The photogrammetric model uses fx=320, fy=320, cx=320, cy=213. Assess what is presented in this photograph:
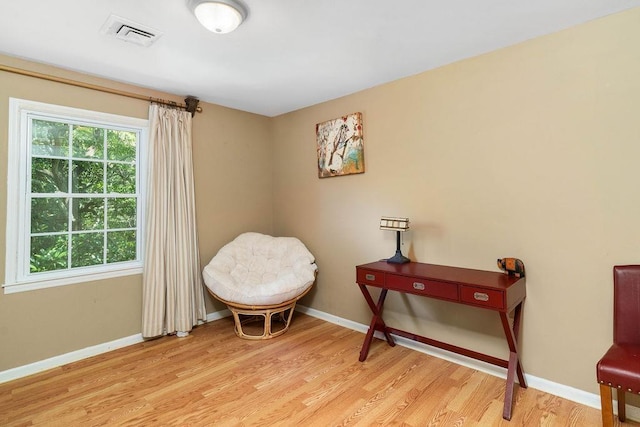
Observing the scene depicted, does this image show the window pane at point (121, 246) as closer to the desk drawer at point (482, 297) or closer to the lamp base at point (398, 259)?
the lamp base at point (398, 259)

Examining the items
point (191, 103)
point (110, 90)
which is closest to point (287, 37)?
point (191, 103)

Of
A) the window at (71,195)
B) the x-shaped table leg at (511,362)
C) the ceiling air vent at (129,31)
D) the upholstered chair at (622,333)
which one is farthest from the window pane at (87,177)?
the upholstered chair at (622,333)

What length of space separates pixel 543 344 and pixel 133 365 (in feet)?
10.1

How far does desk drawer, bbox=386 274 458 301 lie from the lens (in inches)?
84.1

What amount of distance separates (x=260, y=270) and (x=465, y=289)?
2.16 m

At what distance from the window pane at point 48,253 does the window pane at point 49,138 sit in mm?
695

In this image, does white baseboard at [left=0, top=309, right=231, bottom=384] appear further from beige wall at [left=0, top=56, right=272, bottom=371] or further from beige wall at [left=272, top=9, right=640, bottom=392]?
beige wall at [left=272, top=9, right=640, bottom=392]

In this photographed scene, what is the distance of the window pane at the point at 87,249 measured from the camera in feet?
9.02

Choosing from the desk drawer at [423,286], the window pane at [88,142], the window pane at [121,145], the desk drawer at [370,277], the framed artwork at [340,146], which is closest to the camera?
the desk drawer at [423,286]

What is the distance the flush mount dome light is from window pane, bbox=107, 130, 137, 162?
5.58ft

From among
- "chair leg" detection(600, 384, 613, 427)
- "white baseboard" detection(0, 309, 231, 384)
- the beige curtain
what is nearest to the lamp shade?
"chair leg" detection(600, 384, 613, 427)

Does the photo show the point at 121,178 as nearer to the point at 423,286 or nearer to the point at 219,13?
the point at 219,13

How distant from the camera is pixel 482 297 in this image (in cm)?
199

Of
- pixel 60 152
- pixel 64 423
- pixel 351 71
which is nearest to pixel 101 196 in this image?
pixel 60 152
